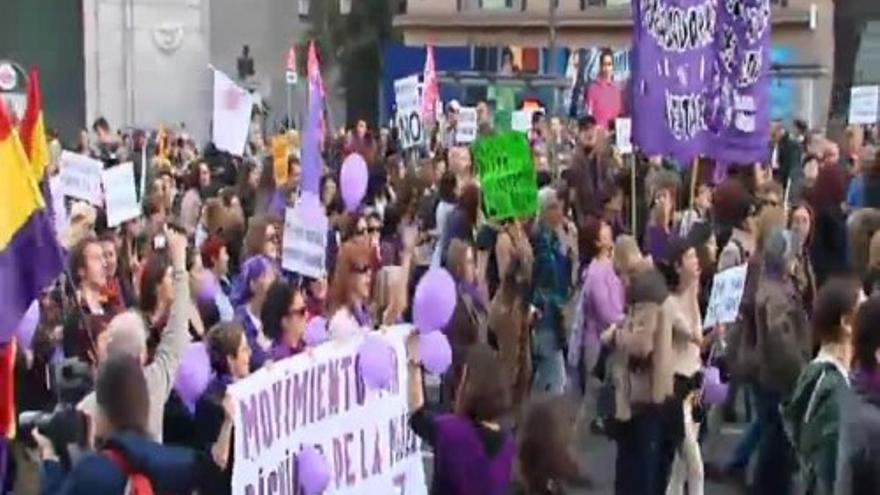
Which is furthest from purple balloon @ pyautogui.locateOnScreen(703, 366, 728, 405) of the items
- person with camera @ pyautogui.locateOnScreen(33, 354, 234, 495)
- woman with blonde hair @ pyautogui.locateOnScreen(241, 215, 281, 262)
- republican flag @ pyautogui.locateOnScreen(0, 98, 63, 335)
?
person with camera @ pyautogui.locateOnScreen(33, 354, 234, 495)

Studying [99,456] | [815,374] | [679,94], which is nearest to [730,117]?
[679,94]

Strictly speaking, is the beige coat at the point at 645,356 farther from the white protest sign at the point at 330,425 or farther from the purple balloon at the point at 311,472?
the purple balloon at the point at 311,472

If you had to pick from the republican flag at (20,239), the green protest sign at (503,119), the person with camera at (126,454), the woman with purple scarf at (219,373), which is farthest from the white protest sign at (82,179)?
the green protest sign at (503,119)

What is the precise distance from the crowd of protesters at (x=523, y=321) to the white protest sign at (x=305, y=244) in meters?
0.11

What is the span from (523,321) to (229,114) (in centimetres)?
574

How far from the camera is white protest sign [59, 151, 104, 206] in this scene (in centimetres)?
1325

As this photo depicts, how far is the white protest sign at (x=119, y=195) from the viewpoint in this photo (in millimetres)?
13070

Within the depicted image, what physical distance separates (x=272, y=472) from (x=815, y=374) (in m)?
1.81

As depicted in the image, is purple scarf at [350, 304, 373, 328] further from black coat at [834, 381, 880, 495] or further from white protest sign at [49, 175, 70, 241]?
white protest sign at [49, 175, 70, 241]

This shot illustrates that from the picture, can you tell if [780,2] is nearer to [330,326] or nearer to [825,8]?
[825,8]

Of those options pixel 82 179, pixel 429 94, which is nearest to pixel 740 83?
pixel 82 179

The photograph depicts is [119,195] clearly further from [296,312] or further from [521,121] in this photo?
[521,121]

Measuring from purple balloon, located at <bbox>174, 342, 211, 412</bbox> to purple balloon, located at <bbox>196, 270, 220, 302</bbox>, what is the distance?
2.84 metres

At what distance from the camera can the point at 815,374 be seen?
262 inches
